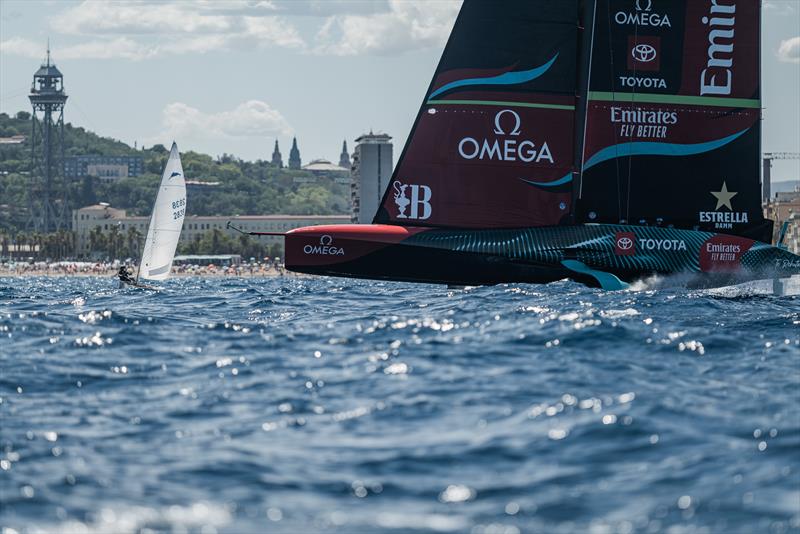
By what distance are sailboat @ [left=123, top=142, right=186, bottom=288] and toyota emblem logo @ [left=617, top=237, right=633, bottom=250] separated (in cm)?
2806

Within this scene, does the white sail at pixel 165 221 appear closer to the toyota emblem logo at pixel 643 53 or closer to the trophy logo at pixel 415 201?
the trophy logo at pixel 415 201

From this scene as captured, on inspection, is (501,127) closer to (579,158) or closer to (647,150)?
(579,158)

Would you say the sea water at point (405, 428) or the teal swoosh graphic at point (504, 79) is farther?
the teal swoosh graphic at point (504, 79)

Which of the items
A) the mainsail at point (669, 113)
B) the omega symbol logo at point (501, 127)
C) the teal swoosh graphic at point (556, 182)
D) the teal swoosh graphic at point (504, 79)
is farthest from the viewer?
the mainsail at point (669, 113)

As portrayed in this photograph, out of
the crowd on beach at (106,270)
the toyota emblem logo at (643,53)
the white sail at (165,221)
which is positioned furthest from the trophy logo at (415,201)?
the crowd on beach at (106,270)

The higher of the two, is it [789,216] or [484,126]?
[484,126]

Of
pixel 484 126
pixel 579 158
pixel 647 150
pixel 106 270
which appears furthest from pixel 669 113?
pixel 106 270

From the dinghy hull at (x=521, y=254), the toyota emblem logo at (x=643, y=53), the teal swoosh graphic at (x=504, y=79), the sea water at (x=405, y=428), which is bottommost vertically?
the sea water at (x=405, y=428)

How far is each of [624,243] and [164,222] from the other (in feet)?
98.2

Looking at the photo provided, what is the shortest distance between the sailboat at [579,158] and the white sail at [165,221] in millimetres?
26262

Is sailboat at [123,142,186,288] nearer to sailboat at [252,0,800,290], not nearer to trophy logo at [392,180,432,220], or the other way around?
trophy logo at [392,180,432,220]

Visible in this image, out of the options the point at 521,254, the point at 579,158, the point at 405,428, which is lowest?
the point at 405,428

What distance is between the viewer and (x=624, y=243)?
27891mm

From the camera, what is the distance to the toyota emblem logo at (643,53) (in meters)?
28.7
